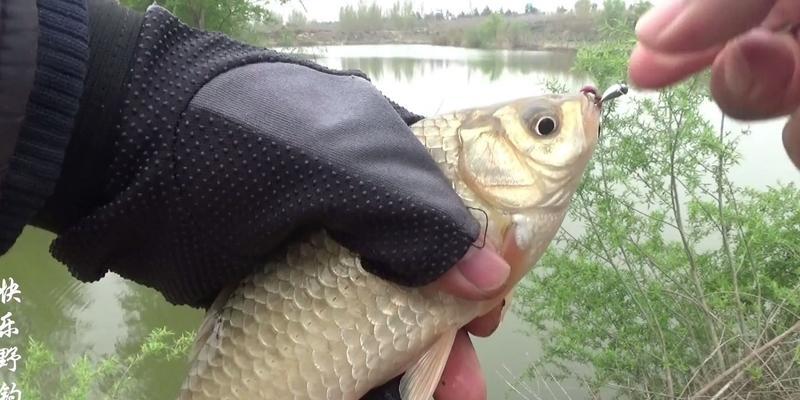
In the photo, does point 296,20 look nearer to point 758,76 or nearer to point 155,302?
point 155,302

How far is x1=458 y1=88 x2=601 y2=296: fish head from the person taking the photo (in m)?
1.16

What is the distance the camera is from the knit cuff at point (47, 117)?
929mm

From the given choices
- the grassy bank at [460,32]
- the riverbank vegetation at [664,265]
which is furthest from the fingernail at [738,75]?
the grassy bank at [460,32]

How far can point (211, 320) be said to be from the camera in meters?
1.17

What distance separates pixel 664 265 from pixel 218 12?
8.22 meters

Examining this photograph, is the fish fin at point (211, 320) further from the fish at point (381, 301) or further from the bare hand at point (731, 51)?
the bare hand at point (731, 51)

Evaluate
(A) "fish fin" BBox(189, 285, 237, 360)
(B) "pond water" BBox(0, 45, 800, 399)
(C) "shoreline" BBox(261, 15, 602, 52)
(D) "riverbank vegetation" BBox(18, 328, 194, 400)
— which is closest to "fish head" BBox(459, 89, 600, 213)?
(A) "fish fin" BBox(189, 285, 237, 360)

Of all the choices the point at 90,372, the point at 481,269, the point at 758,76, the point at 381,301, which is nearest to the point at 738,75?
the point at 758,76

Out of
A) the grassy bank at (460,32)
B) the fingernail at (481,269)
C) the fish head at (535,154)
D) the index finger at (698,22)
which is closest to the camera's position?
the index finger at (698,22)

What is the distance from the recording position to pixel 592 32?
5.14 meters

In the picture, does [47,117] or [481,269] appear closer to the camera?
[47,117]

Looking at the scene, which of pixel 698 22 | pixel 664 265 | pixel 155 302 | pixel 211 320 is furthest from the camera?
pixel 155 302

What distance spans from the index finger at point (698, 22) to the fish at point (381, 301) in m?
0.58

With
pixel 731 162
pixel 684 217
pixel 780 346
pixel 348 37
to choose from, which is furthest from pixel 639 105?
pixel 348 37
